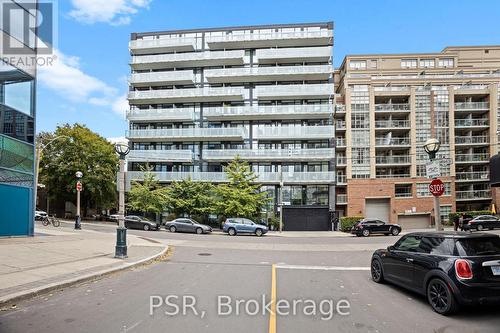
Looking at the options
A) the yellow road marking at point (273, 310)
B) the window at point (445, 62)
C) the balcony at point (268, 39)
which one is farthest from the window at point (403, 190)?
the yellow road marking at point (273, 310)

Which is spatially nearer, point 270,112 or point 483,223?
point 483,223

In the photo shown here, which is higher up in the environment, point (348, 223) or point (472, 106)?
point (472, 106)

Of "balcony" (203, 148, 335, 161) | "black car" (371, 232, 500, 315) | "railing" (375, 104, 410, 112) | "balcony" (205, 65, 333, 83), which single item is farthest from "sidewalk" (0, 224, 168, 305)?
"railing" (375, 104, 410, 112)

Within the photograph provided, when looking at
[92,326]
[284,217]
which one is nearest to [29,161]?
[92,326]

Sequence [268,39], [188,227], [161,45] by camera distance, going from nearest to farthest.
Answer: [188,227]
[268,39]
[161,45]

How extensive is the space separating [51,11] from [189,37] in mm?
33754

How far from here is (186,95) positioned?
4759 cm

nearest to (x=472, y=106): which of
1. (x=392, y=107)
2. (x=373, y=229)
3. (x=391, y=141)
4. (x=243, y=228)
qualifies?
(x=392, y=107)

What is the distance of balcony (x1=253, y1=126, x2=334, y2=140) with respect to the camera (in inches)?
1734

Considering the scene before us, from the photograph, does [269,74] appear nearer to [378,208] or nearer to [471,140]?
[378,208]

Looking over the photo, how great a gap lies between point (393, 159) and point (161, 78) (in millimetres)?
32915

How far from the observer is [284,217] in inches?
1706

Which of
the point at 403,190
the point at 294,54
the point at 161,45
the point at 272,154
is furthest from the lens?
the point at 161,45

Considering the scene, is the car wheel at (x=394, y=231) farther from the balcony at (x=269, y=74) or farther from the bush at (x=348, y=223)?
the balcony at (x=269, y=74)
